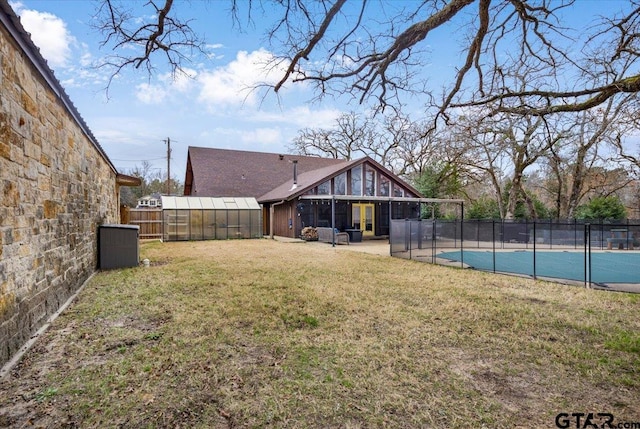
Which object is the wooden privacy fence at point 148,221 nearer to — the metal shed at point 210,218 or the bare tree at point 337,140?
the metal shed at point 210,218

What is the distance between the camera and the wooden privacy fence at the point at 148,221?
1877 cm

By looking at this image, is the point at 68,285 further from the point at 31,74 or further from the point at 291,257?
the point at 291,257

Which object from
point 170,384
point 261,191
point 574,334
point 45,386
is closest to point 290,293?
point 170,384

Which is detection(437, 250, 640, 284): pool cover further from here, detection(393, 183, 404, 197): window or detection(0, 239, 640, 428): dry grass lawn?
detection(393, 183, 404, 197): window

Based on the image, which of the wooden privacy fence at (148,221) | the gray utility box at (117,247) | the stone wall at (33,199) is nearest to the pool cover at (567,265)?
the stone wall at (33,199)

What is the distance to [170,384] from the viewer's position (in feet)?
9.43

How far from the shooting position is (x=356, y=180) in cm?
1988

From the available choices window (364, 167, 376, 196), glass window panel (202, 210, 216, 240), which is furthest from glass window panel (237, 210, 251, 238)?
window (364, 167, 376, 196)

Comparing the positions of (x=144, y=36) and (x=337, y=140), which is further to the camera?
(x=337, y=140)

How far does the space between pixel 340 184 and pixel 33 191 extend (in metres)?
16.1

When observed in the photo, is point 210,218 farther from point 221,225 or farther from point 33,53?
point 33,53

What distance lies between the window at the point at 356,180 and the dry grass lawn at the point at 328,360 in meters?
13.7

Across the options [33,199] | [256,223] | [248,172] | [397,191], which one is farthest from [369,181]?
[33,199]

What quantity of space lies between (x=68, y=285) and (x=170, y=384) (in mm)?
3805
